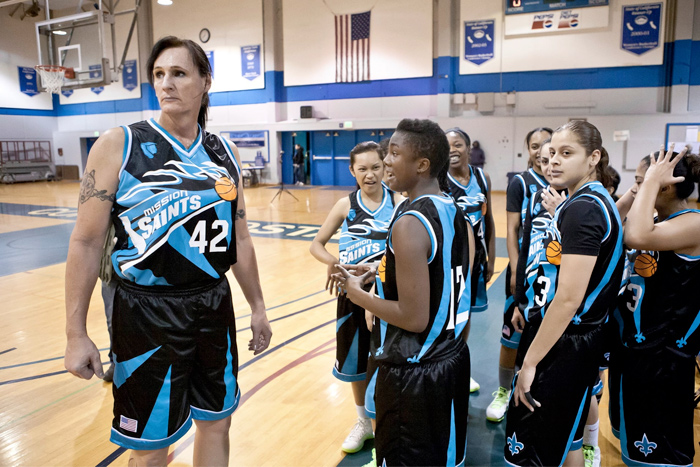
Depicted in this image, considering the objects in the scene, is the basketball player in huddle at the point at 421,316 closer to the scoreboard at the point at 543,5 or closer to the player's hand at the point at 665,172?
the player's hand at the point at 665,172

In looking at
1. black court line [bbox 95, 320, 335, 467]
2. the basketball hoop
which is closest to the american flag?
the basketball hoop

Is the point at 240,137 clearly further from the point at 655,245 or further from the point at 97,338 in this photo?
the point at 655,245

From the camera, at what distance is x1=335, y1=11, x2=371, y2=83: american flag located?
18.5m

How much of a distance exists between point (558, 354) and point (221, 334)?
1.30m

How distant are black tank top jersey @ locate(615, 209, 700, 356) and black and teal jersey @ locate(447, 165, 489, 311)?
1.16 metres

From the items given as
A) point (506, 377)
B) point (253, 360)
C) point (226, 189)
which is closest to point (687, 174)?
point (506, 377)

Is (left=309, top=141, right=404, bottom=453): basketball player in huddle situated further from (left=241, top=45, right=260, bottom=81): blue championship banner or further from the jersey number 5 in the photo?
(left=241, top=45, right=260, bottom=81): blue championship banner

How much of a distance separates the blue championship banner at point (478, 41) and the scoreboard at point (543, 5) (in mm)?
733

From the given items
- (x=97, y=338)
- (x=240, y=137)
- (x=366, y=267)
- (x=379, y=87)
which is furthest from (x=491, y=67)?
(x=366, y=267)

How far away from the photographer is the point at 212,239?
188 cm

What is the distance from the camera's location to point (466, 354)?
1.84 meters

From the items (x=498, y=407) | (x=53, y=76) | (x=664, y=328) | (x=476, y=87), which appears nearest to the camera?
(x=664, y=328)

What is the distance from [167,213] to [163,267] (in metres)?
0.19

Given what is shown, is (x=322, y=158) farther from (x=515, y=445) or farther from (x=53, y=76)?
(x=515, y=445)
